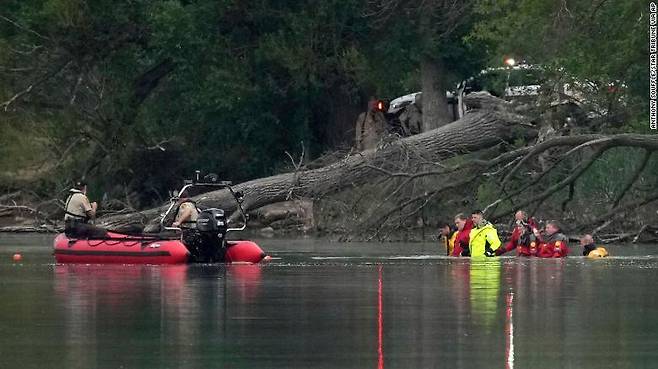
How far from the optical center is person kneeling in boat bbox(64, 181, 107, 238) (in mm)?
32844

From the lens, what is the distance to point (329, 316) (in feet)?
62.2

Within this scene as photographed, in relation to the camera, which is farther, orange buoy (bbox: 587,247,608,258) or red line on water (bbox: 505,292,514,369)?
orange buoy (bbox: 587,247,608,258)

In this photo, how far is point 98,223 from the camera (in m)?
46.7

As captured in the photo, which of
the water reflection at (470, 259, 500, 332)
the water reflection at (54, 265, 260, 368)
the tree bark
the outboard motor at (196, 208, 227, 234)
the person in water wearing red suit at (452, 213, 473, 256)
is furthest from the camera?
the tree bark

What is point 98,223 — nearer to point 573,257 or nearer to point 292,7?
point 292,7

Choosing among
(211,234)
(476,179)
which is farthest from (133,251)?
(476,179)

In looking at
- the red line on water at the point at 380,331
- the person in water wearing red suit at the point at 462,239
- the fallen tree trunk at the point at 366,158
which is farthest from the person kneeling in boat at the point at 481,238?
the red line on water at the point at 380,331

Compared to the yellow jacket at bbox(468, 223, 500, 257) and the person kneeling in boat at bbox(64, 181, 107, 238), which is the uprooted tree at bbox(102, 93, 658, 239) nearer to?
the yellow jacket at bbox(468, 223, 500, 257)

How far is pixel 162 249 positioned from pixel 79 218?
2.31 metres

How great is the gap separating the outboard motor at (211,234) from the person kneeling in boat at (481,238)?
495 cm

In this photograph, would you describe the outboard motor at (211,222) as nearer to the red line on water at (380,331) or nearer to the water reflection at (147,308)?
the water reflection at (147,308)

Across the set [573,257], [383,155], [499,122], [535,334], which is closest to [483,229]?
[573,257]

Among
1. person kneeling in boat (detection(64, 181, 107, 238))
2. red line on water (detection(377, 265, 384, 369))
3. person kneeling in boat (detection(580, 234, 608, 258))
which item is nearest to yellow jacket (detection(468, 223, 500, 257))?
person kneeling in boat (detection(580, 234, 608, 258))

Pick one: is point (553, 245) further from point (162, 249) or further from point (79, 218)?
point (79, 218)
